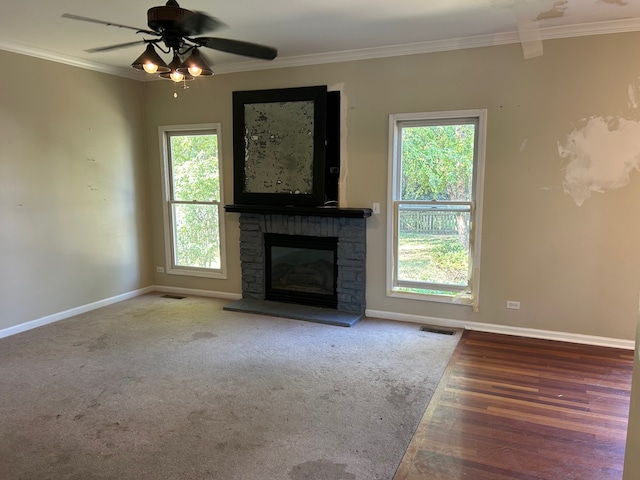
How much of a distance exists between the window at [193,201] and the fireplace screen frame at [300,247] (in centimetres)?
62

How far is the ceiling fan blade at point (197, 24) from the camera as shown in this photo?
94.1 inches

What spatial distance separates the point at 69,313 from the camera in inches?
185

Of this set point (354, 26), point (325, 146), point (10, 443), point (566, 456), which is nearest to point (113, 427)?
point (10, 443)

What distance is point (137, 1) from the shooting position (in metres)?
2.99

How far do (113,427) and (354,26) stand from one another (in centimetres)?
341

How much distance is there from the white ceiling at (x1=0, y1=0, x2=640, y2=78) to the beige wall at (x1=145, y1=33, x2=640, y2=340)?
0.14m

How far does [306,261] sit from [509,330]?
2198 mm

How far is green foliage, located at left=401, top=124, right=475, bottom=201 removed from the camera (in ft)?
13.5

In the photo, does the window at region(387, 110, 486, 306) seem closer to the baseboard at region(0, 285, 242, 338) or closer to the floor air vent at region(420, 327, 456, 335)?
the floor air vent at region(420, 327, 456, 335)

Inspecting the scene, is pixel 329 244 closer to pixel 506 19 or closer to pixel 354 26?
pixel 354 26

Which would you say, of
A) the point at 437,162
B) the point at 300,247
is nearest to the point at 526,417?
the point at 437,162

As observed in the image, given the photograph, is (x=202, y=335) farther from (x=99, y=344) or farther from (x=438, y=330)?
(x=438, y=330)

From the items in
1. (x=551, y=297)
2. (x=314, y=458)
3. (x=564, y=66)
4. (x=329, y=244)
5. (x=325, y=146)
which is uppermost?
(x=564, y=66)

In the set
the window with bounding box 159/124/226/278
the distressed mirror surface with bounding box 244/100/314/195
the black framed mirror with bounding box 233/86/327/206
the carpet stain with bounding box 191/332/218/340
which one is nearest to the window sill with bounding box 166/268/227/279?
the window with bounding box 159/124/226/278
